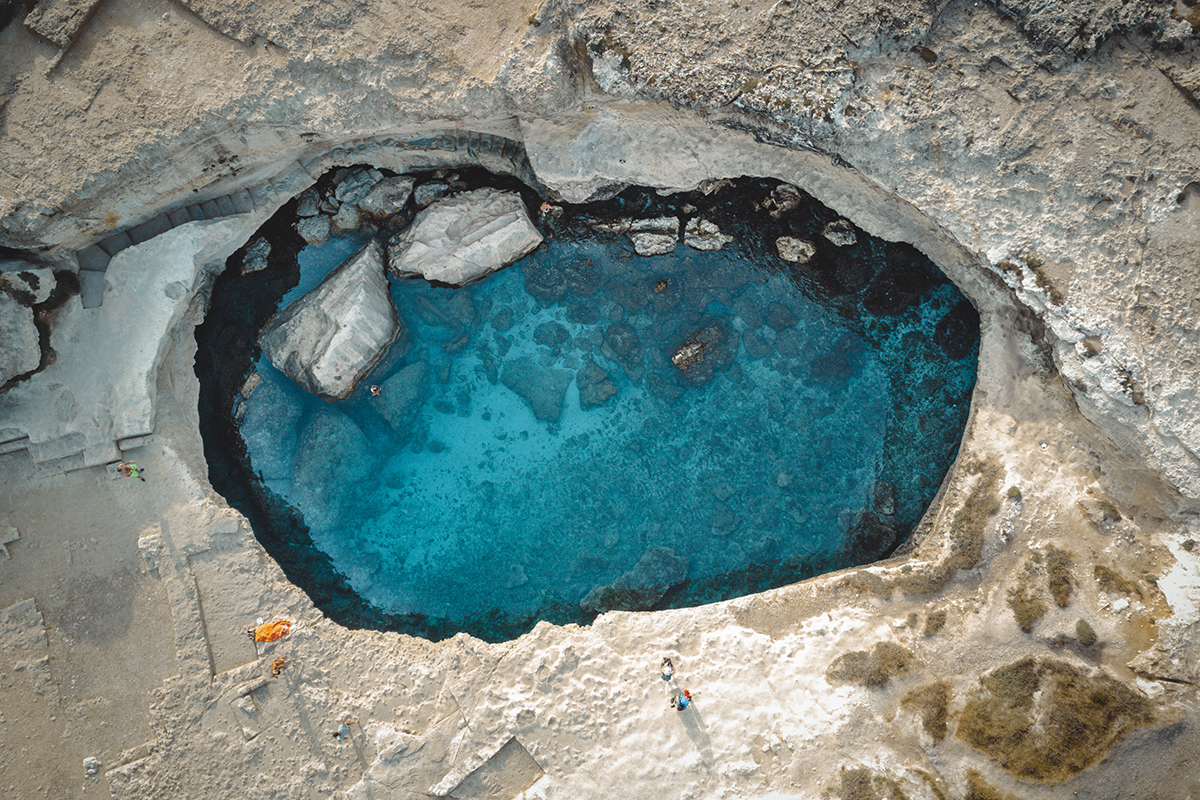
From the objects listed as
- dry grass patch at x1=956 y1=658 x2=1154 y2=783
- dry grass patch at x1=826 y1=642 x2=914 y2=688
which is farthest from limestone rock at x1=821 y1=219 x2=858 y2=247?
dry grass patch at x1=956 y1=658 x2=1154 y2=783

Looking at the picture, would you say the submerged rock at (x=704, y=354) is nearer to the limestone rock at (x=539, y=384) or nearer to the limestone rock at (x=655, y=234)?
the limestone rock at (x=655, y=234)

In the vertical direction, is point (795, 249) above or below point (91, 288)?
below

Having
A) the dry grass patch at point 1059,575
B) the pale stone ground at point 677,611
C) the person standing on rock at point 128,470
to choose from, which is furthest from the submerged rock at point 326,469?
the dry grass patch at point 1059,575

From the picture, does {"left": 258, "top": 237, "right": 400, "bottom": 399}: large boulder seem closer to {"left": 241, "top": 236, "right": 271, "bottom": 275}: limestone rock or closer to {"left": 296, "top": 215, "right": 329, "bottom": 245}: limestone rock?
{"left": 296, "top": 215, "right": 329, "bottom": 245}: limestone rock

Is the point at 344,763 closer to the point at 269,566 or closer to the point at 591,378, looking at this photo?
the point at 269,566

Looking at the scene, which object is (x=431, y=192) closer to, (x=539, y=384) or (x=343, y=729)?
(x=539, y=384)

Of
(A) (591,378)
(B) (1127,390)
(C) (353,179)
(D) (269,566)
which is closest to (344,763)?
(D) (269,566)

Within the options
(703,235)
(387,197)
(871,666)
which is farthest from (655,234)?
(871,666)
